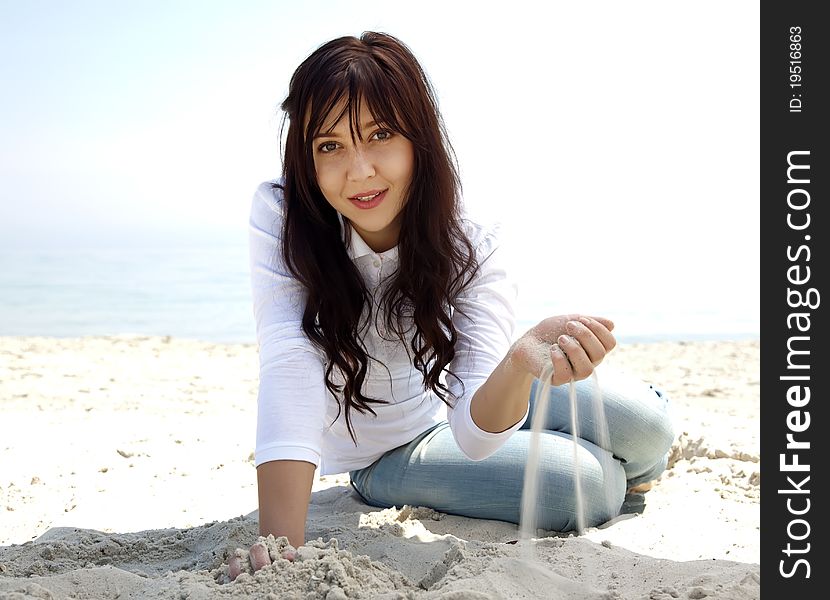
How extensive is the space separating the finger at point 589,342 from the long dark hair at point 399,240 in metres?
0.48

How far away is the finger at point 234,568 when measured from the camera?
5.68 ft

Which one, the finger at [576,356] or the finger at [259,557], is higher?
the finger at [576,356]

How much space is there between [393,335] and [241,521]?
658mm

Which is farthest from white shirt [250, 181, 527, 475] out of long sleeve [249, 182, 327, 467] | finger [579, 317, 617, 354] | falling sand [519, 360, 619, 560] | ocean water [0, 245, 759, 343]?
ocean water [0, 245, 759, 343]

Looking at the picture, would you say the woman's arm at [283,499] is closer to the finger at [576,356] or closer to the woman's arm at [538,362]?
the woman's arm at [538,362]

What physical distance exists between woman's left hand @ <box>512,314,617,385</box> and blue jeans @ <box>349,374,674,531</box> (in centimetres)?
53

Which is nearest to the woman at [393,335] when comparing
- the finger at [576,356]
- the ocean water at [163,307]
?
the finger at [576,356]

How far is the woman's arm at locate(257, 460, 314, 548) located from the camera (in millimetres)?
1842

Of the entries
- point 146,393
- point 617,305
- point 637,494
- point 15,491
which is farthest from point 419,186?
point 617,305

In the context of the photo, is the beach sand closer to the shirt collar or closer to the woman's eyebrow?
the shirt collar

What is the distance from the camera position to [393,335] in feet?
7.41

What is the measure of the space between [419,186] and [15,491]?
1.69m
